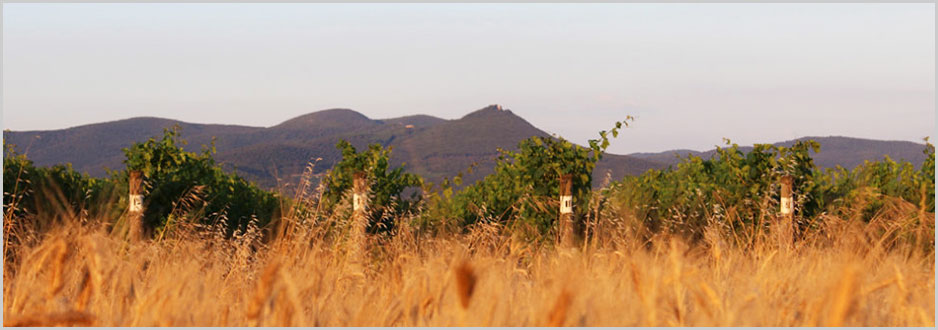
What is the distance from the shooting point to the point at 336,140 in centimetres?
10481

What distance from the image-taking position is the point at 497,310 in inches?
70.5

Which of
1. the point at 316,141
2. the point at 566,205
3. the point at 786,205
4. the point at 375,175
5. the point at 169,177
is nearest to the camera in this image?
the point at 786,205

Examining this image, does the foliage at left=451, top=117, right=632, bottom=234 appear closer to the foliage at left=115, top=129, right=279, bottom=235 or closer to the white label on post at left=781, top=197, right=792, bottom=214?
the white label on post at left=781, top=197, right=792, bottom=214

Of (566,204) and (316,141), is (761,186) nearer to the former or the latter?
(566,204)

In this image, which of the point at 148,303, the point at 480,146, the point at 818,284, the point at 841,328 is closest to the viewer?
the point at 841,328

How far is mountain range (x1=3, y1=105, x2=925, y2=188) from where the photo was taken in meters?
83.3

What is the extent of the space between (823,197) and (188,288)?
8.75m

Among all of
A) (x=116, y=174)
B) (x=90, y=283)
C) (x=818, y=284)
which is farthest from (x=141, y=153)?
(x=818, y=284)

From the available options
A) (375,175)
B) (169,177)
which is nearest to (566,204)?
(375,175)

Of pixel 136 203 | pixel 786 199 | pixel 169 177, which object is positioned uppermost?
pixel 169 177

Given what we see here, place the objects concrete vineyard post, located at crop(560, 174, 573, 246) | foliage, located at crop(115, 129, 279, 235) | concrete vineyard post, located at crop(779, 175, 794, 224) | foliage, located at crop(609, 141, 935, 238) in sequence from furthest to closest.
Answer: foliage, located at crop(115, 129, 279, 235)
foliage, located at crop(609, 141, 935, 238)
concrete vineyard post, located at crop(560, 174, 573, 246)
concrete vineyard post, located at crop(779, 175, 794, 224)

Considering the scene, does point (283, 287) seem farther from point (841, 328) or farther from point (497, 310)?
point (841, 328)

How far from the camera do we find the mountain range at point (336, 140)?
8331 cm

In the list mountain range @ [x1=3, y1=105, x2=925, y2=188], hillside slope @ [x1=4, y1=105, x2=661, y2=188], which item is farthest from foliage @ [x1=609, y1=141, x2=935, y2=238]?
mountain range @ [x1=3, y1=105, x2=925, y2=188]
